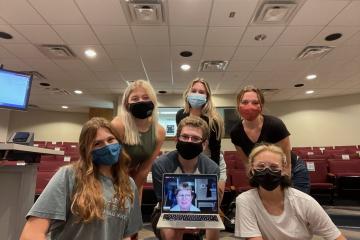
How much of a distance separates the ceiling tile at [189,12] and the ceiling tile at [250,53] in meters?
1.31

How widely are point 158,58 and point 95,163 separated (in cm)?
461

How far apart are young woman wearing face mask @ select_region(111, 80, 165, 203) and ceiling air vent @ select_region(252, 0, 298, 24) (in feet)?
8.95

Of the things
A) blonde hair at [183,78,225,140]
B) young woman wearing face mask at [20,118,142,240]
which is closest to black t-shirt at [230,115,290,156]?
blonde hair at [183,78,225,140]

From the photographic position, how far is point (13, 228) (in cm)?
182

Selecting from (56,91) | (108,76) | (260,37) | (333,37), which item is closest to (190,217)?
(260,37)

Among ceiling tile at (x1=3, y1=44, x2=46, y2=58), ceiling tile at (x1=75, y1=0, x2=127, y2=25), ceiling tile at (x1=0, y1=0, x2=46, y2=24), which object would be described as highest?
ceiling tile at (x1=3, y1=44, x2=46, y2=58)

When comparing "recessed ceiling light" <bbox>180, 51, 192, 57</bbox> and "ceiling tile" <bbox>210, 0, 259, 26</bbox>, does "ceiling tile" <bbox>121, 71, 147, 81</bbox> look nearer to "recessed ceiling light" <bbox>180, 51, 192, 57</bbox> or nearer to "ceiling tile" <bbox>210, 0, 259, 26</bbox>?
"recessed ceiling light" <bbox>180, 51, 192, 57</bbox>

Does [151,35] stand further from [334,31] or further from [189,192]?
[189,192]

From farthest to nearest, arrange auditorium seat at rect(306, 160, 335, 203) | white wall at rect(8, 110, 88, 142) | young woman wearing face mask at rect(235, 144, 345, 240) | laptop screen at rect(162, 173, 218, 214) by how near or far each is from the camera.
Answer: white wall at rect(8, 110, 88, 142) → auditorium seat at rect(306, 160, 335, 203) → laptop screen at rect(162, 173, 218, 214) → young woman wearing face mask at rect(235, 144, 345, 240)

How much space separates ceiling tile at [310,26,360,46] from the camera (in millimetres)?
4371

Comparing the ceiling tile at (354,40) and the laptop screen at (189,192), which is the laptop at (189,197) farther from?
the ceiling tile at (354,40)

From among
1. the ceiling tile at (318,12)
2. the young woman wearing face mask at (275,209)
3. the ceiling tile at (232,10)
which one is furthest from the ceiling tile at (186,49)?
the young woman wearing face mask at (275,209)

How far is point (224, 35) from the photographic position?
4.56m

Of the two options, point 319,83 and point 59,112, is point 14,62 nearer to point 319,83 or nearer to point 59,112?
point 59,112
